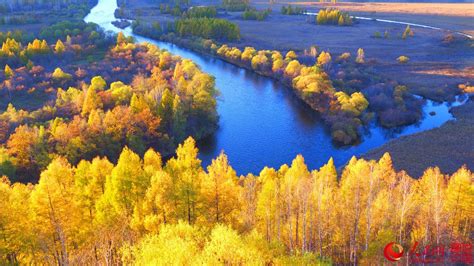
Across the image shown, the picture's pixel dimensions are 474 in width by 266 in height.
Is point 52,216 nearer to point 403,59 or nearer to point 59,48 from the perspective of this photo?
point 59,48

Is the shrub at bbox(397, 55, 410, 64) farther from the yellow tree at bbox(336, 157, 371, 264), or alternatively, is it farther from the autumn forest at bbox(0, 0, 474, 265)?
the yellow tree at bbox(336, 157, 371, 264)

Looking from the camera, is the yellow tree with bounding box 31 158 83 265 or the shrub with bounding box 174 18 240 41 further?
the shrub with bounding box 174 18 240 41

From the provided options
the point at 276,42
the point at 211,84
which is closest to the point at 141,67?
the point at 211,84

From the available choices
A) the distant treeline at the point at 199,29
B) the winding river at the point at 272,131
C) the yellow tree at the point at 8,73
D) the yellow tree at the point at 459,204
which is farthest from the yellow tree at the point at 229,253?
the distant treeline at the point at 199,29

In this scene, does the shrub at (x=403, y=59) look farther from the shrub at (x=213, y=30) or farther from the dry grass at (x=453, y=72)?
the shrub at (x=213, y=30)

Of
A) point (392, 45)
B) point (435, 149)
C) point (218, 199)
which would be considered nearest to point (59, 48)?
point (435, 149)

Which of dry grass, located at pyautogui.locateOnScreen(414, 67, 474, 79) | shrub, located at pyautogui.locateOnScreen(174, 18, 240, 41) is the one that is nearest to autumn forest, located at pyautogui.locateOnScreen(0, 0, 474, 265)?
shrub, located at pyautogui.locateOnScreen(174, 18, 240, 41)

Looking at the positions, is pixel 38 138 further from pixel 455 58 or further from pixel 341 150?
pixel 455 58
